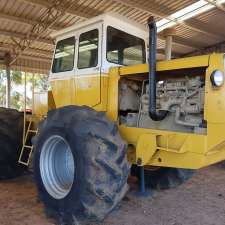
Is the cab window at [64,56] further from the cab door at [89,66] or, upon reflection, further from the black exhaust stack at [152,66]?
the black exhaust stack at [152,66]

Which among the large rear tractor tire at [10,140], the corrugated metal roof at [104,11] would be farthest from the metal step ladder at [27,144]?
the corrugated metal roof at [104,11]

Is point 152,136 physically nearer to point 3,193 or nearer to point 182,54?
point 3,193

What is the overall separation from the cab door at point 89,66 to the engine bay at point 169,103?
0.37 m

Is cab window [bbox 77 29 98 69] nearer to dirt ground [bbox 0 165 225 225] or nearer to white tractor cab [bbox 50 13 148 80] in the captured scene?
→ white tractor cab [bbox 50 13 148 80]

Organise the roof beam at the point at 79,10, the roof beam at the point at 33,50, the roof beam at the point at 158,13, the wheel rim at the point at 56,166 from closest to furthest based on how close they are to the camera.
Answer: the wheel rim at the point at 56,166
the roof beam at the point at 158,13
the roof beam at the point at 79,10
the roof beam at the point at 33,50

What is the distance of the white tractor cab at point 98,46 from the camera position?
14.6ft

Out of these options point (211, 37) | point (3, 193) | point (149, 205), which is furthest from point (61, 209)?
point (211, 37)

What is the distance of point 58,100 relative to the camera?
5.18 metres

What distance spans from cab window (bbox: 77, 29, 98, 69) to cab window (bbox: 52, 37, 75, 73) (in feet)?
0.65

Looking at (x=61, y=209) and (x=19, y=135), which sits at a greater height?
(x=19, y=135)

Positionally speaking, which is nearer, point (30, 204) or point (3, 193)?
point (30, 204)

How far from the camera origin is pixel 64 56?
512cm

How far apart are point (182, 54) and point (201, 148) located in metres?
13.1

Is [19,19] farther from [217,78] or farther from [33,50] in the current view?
[217,78]
